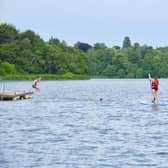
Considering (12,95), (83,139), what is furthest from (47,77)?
(83,139)

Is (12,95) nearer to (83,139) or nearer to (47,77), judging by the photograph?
(83,139)

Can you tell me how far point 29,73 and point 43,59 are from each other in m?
5.73

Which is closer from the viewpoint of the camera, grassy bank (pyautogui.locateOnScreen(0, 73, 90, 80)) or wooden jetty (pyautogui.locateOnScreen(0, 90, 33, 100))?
wooden jetty (pyautogui.locateOnScreen(0, 90, 33, 100))

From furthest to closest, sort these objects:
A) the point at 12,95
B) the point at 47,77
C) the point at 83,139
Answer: the point at 47,77
the point at 12,95
the point at 83,139

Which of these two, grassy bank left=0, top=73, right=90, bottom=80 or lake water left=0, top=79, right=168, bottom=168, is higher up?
grassy bank left=0, top=73, right=90, bottom=80

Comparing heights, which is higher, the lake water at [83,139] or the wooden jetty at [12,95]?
the wooden jetty at [12,95]

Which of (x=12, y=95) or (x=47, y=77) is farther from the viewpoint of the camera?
(x=47, y=77)

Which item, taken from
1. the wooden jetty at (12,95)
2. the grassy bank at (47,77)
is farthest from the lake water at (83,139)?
the grassy bank at (47,77)

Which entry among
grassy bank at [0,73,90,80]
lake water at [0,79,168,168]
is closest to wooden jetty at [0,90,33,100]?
lake water at [0,79,168,168]

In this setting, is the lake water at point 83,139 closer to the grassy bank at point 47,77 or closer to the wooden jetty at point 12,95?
the wooden jetty at point 12,95

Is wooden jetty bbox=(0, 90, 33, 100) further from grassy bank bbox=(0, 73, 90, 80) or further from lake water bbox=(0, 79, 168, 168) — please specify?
grassy bank bbox=(0, 73, 90, 80)

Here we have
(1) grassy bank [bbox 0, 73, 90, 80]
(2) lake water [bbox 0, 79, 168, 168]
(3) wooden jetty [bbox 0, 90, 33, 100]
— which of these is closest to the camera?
A: (2) lake water [bbox 0, 79, 168, 168]

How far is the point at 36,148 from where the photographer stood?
2802 centimetres

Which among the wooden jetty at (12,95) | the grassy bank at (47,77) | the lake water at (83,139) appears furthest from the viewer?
the grassy bank at (47,77)
